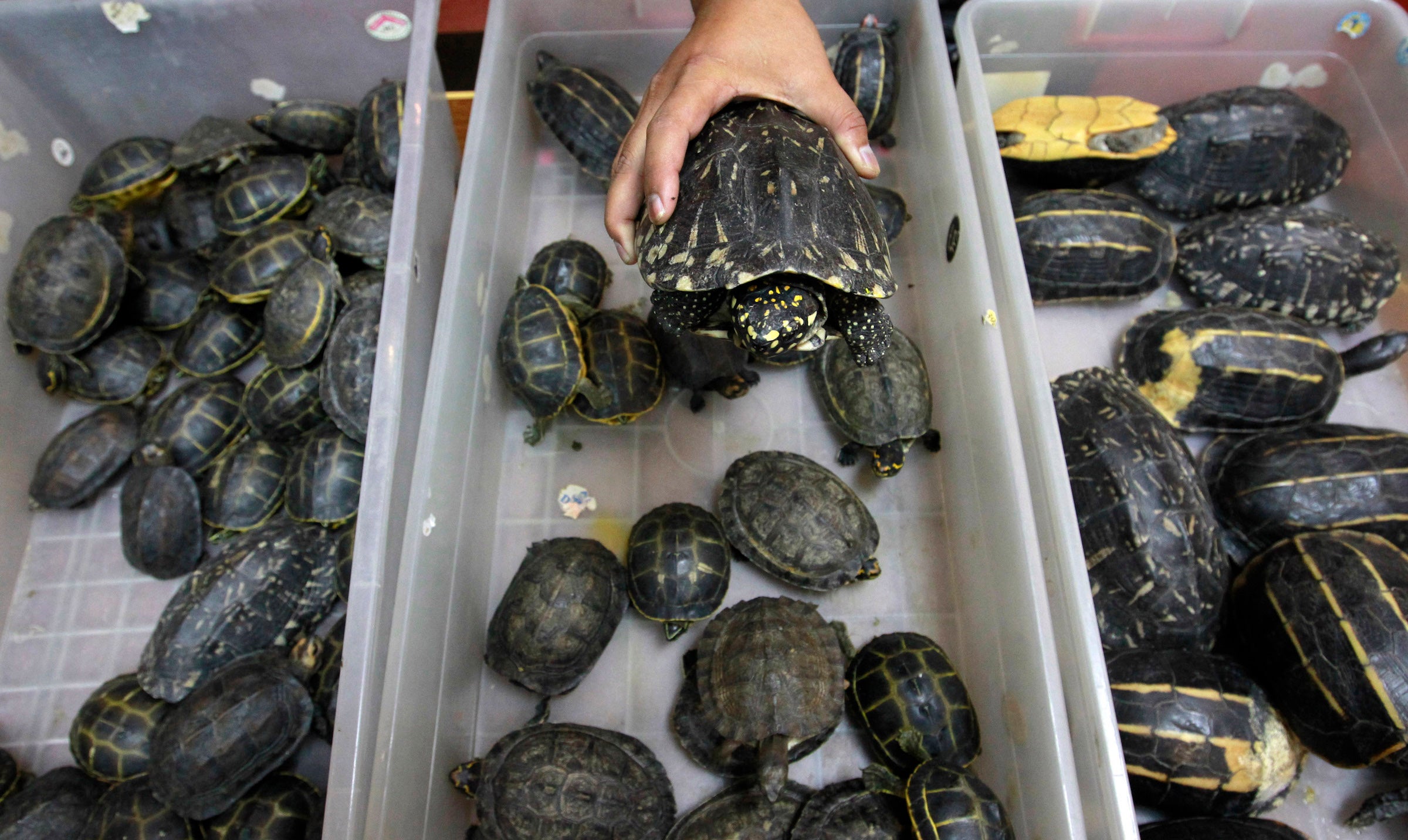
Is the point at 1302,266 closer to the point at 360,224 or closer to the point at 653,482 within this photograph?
the point at 653,482

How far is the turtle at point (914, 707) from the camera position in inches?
65.1

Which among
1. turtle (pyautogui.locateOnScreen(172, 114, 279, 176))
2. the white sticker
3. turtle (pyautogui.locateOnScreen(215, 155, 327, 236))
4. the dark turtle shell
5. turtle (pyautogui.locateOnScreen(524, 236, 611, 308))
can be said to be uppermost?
the white sticker

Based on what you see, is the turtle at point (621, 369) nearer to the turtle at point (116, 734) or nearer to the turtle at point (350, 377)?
the turtle at point (350, 377)

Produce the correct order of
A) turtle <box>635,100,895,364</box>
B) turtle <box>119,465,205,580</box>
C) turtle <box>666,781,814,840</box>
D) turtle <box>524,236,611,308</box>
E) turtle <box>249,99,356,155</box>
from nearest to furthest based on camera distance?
1. turtle <box>635,100,895,364</box>
2. turtle <box>666,781,814,840</box>
3. turtle <box>119,465,205,580</box>
4. turtle <box>524,236,611,308</box>
5. turtle <box>249,99,356,155</box>

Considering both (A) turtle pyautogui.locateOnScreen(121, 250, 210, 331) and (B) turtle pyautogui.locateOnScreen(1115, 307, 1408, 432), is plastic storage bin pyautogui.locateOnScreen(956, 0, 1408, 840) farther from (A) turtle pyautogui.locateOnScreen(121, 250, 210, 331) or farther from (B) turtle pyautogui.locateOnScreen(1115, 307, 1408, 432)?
(A) turtle pyautogui.locateOnScreen(121, 250, 210, 331)

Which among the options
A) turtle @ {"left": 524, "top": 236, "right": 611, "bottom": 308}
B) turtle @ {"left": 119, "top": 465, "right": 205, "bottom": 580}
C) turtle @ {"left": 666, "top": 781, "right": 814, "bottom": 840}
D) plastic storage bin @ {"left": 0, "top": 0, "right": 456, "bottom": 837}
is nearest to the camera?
turtle @ {"left": 666, "top": 781, "right": 814, "bottom": 840}

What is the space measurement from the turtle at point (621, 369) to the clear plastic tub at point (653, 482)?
0.55 feet

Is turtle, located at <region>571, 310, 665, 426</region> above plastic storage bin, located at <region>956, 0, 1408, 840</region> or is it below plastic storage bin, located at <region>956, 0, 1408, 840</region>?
below

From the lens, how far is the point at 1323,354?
201cm

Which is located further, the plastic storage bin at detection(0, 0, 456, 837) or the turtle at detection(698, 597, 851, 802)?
the plastic storage bin at detection(0, 0, 456, 837)

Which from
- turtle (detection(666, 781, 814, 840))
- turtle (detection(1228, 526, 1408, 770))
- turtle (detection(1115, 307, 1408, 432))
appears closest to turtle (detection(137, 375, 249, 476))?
turtle (detection(666, 781, 814, 840))

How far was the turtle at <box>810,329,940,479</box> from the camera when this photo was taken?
1933 mm

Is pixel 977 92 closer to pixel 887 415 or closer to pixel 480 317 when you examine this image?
pixel 887 415

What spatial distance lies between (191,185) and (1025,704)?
3.00 meters
